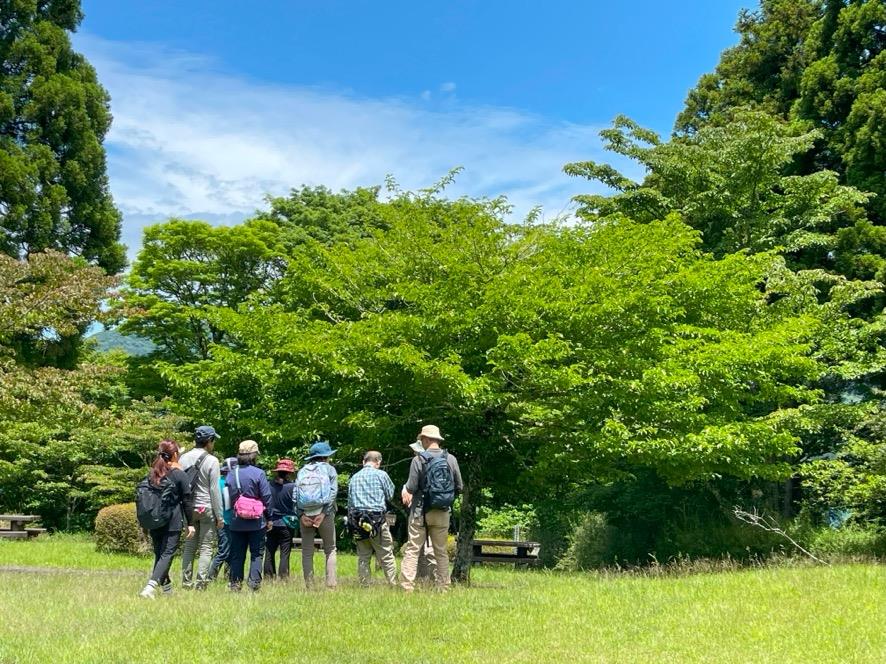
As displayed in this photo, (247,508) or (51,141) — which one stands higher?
(51,141)

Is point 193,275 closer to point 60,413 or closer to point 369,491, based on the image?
point 60,413

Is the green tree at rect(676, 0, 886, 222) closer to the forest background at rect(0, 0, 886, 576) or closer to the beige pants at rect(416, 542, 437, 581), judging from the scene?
the forest background at rect(0, 0, 886, 576)

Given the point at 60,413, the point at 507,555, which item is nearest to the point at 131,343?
the point at 507,555

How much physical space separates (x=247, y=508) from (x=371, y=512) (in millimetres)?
1479

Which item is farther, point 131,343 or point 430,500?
point 131,343

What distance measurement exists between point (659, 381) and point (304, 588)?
5.71m

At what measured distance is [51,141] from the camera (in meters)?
24.9

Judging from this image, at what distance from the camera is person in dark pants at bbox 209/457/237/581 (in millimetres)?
9355

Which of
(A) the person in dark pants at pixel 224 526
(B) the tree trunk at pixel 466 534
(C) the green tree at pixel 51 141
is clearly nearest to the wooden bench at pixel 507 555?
(B) the tree trunk at pixel 466 534

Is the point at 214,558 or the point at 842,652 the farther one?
the point at 214,558

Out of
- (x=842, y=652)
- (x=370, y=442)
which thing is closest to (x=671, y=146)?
(x=370, y=442)

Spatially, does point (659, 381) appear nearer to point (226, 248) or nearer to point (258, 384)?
point (258, 384)

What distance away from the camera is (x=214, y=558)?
1048cm

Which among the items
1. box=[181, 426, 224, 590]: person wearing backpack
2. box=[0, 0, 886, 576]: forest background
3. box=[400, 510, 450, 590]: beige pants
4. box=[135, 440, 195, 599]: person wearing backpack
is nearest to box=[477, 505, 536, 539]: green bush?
box=[0, 0, 886, 576]: forest background
